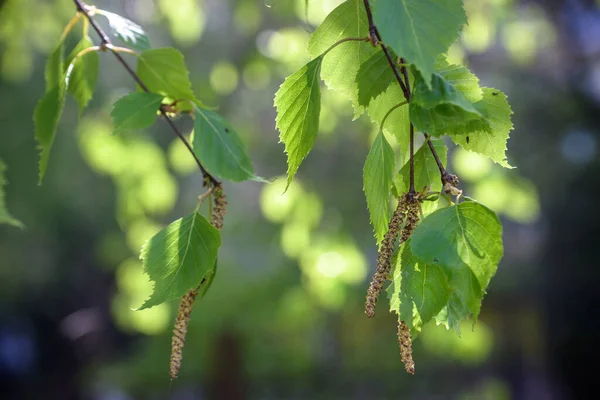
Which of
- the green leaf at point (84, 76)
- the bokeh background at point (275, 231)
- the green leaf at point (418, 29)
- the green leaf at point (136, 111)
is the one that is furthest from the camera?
the bokeh background at point (275, 231)

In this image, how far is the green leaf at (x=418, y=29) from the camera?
0.41 metres

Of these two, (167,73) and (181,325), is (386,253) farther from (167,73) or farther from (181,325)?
(167,73)

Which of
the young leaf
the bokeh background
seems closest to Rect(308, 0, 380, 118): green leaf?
the young leaf

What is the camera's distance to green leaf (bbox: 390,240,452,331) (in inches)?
17.7

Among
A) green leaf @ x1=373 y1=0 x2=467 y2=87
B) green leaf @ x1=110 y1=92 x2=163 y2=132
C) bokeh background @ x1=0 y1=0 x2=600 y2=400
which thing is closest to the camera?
green leaf @ x1=373 y1=0 x2=467 y2=87

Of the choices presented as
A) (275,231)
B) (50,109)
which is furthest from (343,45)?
(275,231)

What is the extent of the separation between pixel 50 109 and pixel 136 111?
123 millimetres

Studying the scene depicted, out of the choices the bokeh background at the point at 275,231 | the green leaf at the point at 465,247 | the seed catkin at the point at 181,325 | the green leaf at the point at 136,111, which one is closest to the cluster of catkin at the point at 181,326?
the seed catkin at the point at 181,325

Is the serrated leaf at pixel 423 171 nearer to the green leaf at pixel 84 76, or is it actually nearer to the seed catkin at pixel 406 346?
the seed catkin at pixel 406 346

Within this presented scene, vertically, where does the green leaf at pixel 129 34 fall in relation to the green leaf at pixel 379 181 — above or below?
above

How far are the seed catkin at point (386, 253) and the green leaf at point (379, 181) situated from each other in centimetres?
2

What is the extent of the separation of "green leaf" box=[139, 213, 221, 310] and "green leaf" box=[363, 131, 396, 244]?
12 cm

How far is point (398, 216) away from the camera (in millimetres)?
490

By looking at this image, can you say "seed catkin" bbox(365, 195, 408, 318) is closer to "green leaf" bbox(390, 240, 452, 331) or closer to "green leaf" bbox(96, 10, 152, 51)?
"green leaf" bbox(390, 240, 452, 331)
